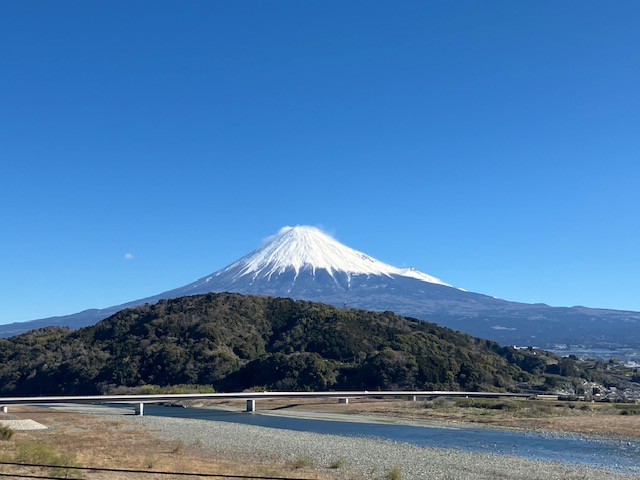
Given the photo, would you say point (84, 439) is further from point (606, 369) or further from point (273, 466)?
point (606, 369)

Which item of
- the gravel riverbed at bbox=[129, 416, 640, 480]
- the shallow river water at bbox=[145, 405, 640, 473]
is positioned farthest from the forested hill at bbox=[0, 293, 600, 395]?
the gravel riverbed at bbox=[129, 416, 640, 480]

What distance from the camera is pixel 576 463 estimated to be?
114 feet

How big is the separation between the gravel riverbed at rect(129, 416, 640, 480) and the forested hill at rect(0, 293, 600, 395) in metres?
47.0

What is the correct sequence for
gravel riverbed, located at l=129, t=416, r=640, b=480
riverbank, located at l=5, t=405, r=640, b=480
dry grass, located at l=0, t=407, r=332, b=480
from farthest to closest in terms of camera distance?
gravel riverbed, located at l=129, t=416, r=640, b=480 < riverbank, located at l=5, t=405, r=640, b=480 < dry grass, located at l=0, t=407, r=332, b=480

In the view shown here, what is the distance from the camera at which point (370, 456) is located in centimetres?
3634

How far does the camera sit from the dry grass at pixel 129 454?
1141 inches

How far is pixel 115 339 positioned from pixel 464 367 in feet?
199

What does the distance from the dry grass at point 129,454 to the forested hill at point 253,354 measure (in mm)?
43686

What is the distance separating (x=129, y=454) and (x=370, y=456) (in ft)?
44.7

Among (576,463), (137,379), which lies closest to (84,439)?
(576,463)

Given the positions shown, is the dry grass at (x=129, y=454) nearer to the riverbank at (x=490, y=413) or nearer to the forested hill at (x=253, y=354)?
the riverbank at (x=490, y=413)

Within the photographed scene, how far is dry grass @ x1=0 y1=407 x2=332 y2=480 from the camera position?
29.0 m

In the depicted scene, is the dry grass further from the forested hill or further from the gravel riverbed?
the forested hill

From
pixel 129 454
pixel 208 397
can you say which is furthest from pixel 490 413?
pixel 129 454
